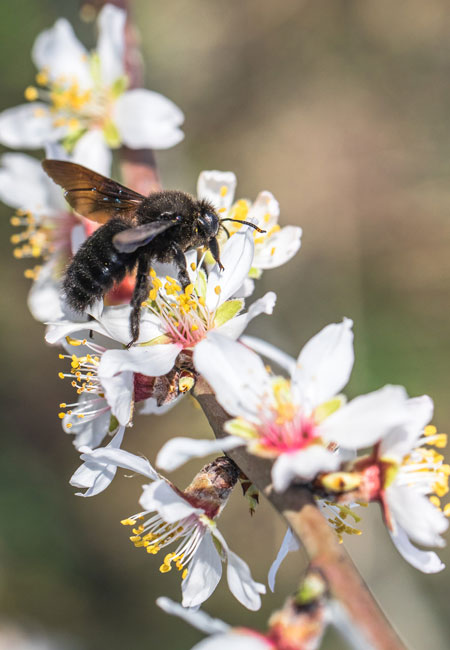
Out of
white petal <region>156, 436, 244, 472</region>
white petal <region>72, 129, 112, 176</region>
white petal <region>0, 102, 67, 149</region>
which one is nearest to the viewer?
white petal <region>156, 436, 244, 472</region>

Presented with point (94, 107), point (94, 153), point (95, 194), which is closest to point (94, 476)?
point (95, 194)

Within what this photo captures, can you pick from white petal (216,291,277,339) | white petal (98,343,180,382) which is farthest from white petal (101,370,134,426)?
white petal (216,291,277,339)

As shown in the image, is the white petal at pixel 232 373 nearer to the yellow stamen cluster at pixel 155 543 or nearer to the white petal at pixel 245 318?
the white petal at pixel 245 318

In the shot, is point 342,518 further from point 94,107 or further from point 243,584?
point 94,107

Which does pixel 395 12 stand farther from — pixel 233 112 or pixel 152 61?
pixel 152 61

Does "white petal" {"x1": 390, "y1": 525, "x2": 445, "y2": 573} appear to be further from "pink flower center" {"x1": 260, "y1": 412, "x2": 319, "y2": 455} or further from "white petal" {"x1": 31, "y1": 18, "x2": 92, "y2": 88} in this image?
"white petal" {"x1": 31, "y1": 18, "x2": 92, "y2": 88}

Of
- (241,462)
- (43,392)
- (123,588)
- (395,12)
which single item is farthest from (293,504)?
(395,12)

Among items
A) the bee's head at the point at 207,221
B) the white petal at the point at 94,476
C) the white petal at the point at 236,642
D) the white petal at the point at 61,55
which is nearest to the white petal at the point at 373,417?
the white petal at the point at 236,642
